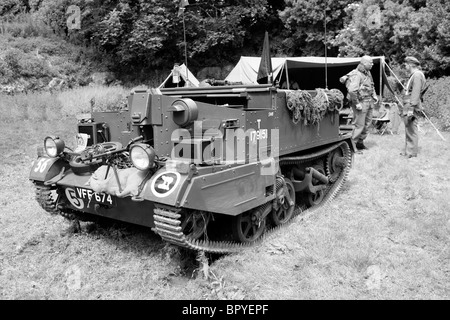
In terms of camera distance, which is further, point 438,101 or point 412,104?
point 438,101

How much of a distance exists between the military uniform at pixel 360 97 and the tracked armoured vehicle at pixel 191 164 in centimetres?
347

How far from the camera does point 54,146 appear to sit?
4410 millimetres

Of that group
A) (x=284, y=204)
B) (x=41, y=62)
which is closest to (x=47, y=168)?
(x=284, y=204)

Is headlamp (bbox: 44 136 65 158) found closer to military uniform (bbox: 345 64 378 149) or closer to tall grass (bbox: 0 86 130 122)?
military uniform (bbox: 345 64 378 149)

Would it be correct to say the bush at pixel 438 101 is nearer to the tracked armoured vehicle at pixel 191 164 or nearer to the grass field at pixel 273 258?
the grass field at pixel 273 258

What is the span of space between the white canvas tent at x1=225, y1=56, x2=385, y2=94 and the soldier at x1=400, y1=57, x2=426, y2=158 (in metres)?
4.22

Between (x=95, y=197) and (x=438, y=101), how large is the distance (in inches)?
465

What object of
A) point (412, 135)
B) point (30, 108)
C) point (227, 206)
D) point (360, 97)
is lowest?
point (227, 206)

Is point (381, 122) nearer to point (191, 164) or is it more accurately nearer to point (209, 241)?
point (209, 241)

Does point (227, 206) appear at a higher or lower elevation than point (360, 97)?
lower

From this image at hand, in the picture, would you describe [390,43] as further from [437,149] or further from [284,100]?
[284,100]

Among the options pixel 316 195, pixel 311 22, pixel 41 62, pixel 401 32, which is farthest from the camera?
pixel 311 22

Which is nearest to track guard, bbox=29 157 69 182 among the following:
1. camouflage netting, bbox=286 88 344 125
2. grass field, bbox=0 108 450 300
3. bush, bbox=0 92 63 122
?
grass field, bbox=0 108 450 300

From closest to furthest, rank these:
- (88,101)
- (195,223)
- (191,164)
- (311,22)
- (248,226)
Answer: (191,164) → (195,223) → (248,226) → (88,101) → (311,22)
